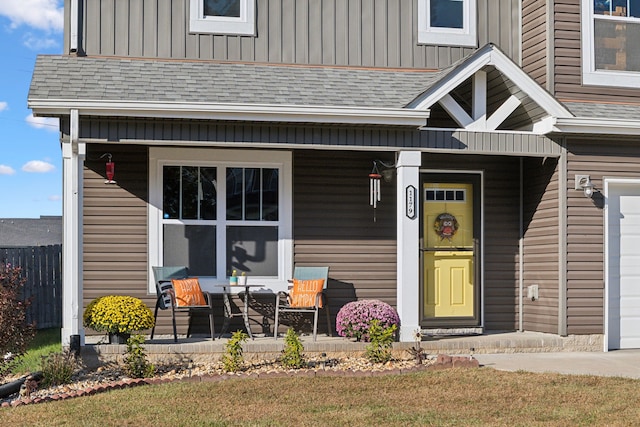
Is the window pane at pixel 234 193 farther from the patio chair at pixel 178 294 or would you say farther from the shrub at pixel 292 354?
the shrub at pixel 292 354

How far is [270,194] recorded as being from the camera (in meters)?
10.6

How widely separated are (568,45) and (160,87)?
4.76m

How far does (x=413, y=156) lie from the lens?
32.0 ft

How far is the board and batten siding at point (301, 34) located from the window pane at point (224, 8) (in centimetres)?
27

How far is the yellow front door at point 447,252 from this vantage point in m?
10.9

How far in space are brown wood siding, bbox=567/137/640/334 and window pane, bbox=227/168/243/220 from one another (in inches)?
151

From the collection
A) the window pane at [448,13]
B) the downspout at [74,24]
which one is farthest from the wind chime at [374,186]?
the downspout at [74,24]

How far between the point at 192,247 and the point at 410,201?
2.65 m

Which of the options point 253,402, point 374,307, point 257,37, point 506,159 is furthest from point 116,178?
point 506,159

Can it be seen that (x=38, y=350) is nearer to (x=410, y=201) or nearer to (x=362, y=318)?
(x=362, y=318)

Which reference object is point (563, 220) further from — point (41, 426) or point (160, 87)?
point (41, 426)

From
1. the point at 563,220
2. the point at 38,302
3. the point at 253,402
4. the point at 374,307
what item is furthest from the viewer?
the point at 38,302

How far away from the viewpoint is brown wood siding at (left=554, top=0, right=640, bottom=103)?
10.3 m

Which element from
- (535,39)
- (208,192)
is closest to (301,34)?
(208,192)
